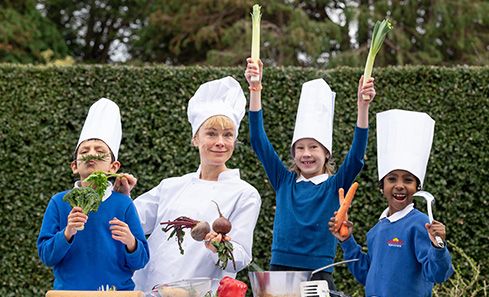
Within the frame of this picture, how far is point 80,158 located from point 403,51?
9.11 m

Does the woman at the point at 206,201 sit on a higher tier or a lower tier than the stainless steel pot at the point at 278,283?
higher

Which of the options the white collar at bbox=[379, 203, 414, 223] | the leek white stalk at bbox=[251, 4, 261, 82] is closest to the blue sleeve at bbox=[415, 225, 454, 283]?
the white collar at bbox=[379, 203, 414, 223]

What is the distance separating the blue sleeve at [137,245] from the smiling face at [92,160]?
25 cm

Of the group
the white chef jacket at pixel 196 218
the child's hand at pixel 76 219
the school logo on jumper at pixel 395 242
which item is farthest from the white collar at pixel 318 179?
the child's hand at pixel 76 219

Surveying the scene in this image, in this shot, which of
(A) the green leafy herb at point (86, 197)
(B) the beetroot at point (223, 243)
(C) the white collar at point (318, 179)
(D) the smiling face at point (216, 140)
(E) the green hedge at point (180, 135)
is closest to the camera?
(B) the beetroot at point (223, 243)

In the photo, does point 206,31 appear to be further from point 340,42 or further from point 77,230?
point 77,230

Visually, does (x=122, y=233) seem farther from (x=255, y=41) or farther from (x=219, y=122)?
(x=255, y=41)

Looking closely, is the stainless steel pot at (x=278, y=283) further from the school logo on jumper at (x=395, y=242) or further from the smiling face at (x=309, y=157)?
the smiling face at (x=309, y=157)

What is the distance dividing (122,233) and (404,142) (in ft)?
4.91

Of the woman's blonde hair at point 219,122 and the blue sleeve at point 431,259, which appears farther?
the woman's blonde hair at point 219,122

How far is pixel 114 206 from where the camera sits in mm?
4086

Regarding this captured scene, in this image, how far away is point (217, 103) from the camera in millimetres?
4406

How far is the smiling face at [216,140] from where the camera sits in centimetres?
429

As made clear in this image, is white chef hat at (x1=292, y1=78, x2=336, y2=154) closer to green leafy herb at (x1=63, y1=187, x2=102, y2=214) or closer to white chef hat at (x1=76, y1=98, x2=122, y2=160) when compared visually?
white chef hat at (x1=76, y1=98, x2=122, y2=160)
